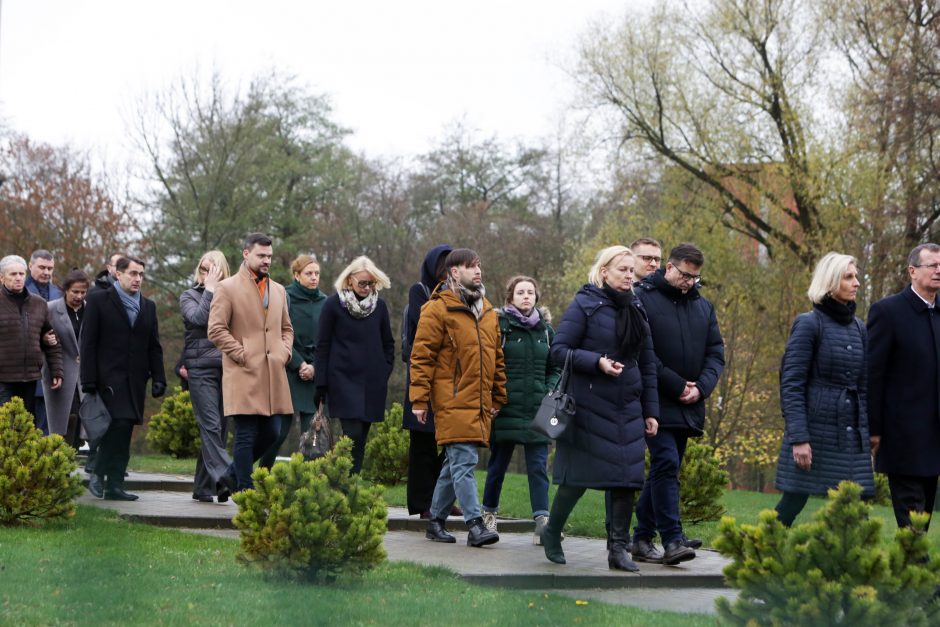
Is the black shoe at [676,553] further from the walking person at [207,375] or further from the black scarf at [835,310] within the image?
the walking person at [207,375]

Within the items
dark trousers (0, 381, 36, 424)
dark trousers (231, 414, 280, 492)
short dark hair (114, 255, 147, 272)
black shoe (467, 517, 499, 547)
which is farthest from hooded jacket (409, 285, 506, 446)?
dark trousers (0, 381, 36, 424)

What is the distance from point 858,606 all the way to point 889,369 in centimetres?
314

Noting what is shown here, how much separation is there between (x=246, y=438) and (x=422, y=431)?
53.4 inches

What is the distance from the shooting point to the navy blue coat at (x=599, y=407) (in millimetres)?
8172

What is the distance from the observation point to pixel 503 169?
47969 mm

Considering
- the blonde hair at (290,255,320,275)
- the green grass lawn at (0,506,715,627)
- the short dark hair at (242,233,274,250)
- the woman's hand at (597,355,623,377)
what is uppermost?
the blonde hair at (290,255,320,275)

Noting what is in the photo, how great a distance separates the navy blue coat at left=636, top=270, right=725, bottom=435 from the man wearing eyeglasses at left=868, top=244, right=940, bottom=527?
3.96 ft

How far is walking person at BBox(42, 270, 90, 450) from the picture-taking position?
12078mm

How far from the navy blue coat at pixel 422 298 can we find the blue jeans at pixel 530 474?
0.56 m

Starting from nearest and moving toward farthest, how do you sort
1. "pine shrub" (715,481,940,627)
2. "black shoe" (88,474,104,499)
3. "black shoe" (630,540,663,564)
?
"pine shrub" (715,481,940,627) → "black shoe" (630,540,663,564) → "black shoe" (88,474,104,499)

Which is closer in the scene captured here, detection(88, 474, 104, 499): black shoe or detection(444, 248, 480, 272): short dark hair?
detection(444, 248, 480, 272): short dark hair

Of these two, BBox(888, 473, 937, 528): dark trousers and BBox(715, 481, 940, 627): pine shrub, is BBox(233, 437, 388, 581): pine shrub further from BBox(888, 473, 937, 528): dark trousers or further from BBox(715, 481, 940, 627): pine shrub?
BBox(888, 473, 937, 528): dark trousers

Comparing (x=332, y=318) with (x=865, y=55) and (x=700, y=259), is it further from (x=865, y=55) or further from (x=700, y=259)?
(x=865, y=55)

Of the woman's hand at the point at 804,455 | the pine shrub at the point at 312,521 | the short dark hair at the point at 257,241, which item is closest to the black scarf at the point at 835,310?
the woman's hand at the point at 804,455
